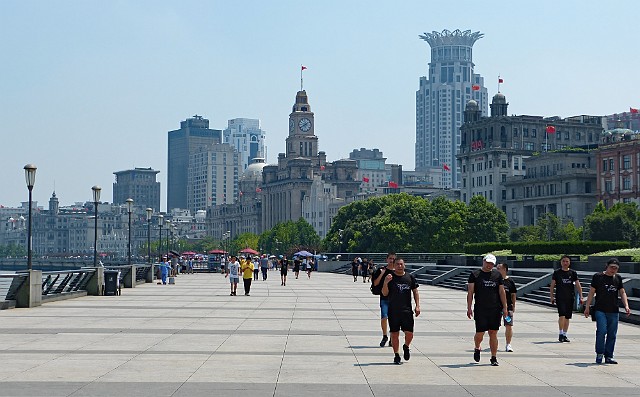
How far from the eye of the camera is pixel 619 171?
129750mm

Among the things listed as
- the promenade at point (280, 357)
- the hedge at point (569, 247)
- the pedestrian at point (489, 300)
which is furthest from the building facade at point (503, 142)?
the pedestrian at point (489, 300)

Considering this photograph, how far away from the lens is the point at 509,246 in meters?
73.4

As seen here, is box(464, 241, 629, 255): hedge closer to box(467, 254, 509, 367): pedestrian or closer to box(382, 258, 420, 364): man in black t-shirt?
box(467, 254, 509, 367): pedestrian

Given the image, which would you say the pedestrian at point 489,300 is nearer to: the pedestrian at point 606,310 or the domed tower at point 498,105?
the pedestrian at point 606,310

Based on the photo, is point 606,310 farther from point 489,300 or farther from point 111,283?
point 111,283

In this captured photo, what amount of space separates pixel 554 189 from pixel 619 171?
715 inches

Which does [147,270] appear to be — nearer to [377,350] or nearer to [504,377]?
[377,350]

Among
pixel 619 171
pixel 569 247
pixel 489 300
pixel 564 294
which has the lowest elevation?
pixel 564 294

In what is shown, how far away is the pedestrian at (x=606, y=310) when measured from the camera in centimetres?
1812

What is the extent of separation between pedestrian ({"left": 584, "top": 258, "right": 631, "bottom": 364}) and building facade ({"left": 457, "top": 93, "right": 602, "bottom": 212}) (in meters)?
144

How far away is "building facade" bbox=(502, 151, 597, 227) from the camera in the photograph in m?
142

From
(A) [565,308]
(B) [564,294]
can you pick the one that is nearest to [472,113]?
(B) [564,294]

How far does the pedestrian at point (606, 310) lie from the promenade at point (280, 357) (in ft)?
1.27

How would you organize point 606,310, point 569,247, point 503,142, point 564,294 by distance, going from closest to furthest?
point 606,310
point 564,294
point 569,247
point 503,142
